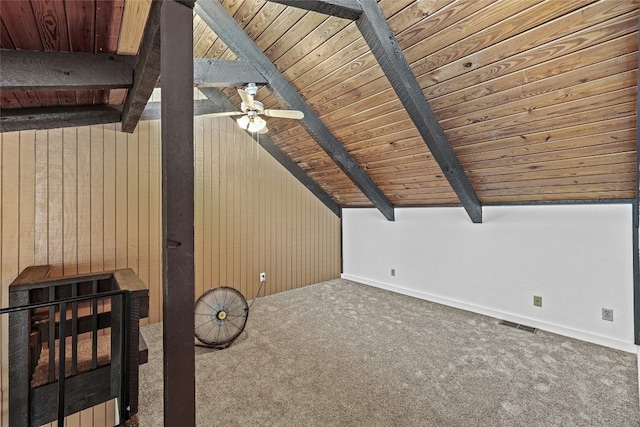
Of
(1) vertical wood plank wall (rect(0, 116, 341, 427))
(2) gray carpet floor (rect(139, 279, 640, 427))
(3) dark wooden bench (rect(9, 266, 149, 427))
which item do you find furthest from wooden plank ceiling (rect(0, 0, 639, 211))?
(2) gray carpet floor (rect(139, 279, 640, 427))

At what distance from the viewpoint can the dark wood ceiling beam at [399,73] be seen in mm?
1922

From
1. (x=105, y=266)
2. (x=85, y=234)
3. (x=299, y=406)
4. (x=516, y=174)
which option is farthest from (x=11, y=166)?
(x=516, y=174)

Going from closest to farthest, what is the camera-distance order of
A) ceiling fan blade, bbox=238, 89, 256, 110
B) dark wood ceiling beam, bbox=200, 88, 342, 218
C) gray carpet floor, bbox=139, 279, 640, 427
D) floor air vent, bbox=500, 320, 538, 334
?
gray carpet floor, bbox=139, 279, 640, 427 → ceiling fan blade, bbox=238, 89, 256, 110 → floor air vent, bbox=500, 320, 538, 334 → dark wood ceiling beam, bbox=200, 88, 342, 218

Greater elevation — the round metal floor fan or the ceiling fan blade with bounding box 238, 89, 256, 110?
the ceiling fan blade with bounding box 238, 89, 256, 110

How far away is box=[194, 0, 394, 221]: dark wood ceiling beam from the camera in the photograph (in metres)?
2.33

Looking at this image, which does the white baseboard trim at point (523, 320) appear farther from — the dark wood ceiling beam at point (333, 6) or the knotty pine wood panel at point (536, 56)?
the dark wood ceiling beam at point (333, 6)

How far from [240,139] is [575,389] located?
13.5ft

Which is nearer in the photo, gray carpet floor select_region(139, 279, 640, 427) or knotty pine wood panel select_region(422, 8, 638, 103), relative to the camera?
knotty pine wood panel select_region(422, 8, 638, 103)

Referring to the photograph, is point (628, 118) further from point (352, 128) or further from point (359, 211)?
point (359, 211)

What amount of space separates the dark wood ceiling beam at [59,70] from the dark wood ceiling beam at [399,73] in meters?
1.08

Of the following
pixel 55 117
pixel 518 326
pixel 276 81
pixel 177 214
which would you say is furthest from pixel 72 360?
pixel 518 326

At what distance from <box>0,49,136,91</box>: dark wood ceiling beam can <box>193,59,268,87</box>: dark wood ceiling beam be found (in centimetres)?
75

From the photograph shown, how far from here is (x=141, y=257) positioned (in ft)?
10.5

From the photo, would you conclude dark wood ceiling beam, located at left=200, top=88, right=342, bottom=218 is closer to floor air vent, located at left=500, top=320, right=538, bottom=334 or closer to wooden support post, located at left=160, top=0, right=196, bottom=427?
wooden support post, located at left=160, top=0, right=196, bottom=427
